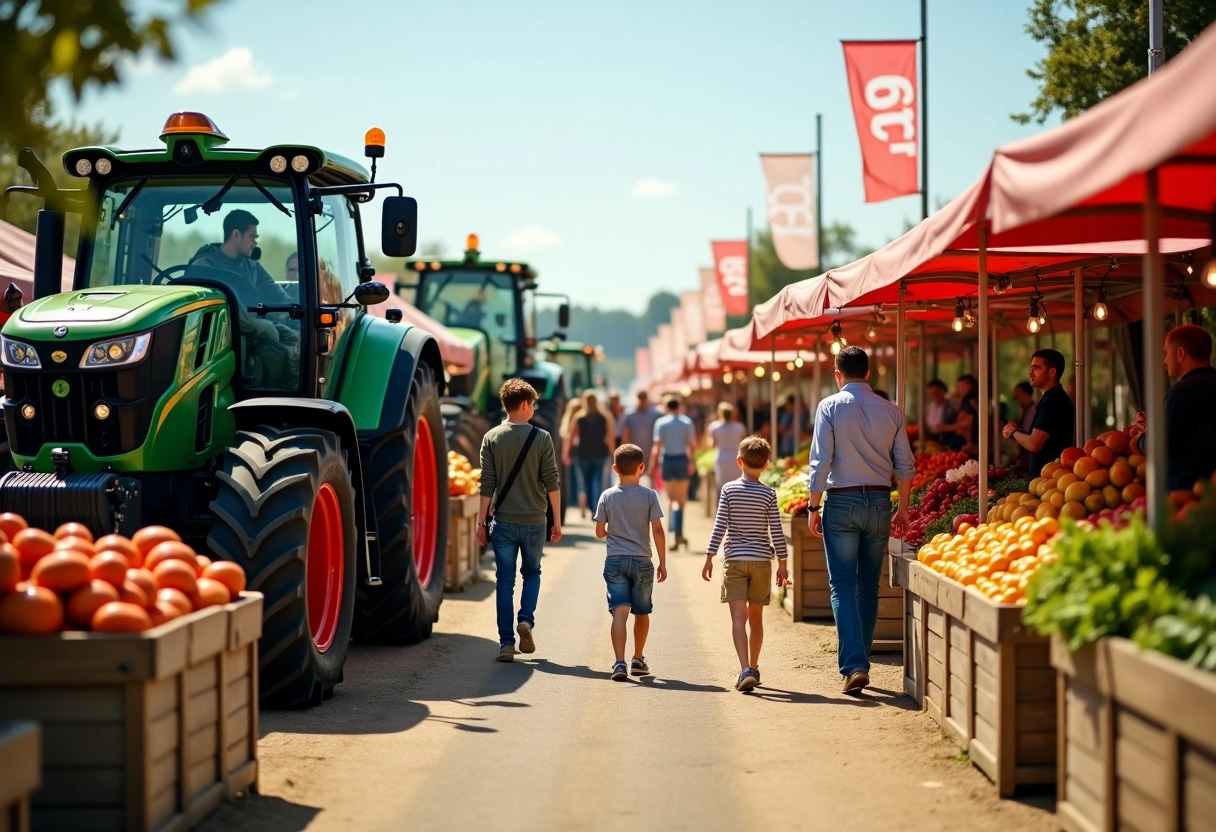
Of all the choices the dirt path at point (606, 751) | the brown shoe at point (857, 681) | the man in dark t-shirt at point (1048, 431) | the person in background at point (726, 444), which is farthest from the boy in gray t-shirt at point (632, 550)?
the person in background at point (726, 444)

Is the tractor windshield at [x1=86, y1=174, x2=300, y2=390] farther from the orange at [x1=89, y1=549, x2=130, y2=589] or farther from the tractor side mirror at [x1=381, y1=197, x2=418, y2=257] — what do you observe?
the orange at [x1=89, y1=549, x2=130, y2=589]

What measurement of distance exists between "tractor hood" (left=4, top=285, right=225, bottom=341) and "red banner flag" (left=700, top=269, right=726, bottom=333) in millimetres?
32349

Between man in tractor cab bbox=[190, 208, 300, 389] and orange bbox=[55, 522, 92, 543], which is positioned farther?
man in tractor cab bbox=[190, 208, 300, 389]

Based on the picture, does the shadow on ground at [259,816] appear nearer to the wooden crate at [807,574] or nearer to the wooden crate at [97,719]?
the wooden crate at [97,719]

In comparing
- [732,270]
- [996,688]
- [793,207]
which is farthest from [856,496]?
[732,270]

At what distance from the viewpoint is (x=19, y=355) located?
310 inches

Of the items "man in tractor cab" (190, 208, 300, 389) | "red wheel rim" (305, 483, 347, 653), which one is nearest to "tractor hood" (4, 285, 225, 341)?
"man in tractor cab" (190, 208, 300, 389)

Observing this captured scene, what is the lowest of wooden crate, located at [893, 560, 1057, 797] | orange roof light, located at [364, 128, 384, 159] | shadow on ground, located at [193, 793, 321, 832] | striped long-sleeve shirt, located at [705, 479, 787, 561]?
shadow on ground, located at [193, 793, 321, 832]

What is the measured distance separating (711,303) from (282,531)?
3345cm

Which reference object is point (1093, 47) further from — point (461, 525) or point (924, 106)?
point (461, 525)

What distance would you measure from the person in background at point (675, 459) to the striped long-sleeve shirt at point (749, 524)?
982 centimetres

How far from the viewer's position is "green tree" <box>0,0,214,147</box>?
4398 millimetres

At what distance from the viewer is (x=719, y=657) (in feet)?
34.4

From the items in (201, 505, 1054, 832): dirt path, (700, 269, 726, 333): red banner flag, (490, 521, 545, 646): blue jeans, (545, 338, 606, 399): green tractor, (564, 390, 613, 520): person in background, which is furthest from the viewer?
(700, 269, 726, 333): red banner flag
